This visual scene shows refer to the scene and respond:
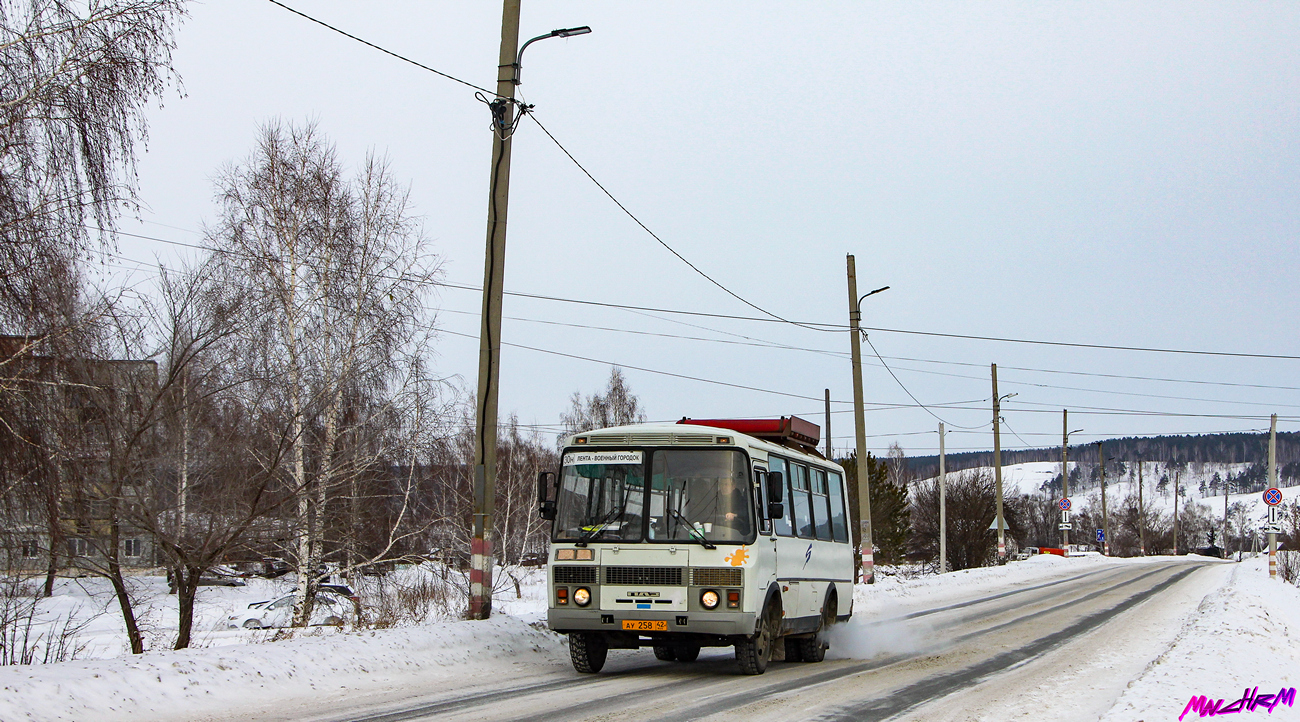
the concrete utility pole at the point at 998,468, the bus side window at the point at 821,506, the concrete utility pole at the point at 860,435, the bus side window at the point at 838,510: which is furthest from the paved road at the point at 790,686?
the concrete utility pole at the point at 998,468

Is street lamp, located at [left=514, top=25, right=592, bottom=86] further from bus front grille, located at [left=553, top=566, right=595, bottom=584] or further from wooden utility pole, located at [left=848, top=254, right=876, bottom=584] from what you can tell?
wooden utility pole, located at [left=848, top=254, right=876, bottom=584]

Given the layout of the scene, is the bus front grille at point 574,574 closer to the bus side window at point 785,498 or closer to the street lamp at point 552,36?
the bus side window at point 785,498

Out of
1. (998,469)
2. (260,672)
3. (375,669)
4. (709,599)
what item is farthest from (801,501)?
(998,469)

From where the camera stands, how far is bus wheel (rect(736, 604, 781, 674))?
1171cm

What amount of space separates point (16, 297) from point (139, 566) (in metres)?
6.92

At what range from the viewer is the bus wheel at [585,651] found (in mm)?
12016

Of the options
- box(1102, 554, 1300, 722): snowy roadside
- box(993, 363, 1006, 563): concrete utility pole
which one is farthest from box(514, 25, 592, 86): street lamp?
box(993, 363, 1006, 563): concrete utility pole

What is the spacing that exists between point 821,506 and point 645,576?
4.64 metres

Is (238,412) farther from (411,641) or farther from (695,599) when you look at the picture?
(695,599)

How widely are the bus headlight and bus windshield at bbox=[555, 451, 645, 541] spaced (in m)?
0.95

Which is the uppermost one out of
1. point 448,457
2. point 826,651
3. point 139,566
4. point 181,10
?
point 181,10

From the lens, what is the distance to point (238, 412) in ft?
54.8

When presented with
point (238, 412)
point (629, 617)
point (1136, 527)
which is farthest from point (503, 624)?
point (1136, 527)

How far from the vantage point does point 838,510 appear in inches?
654
